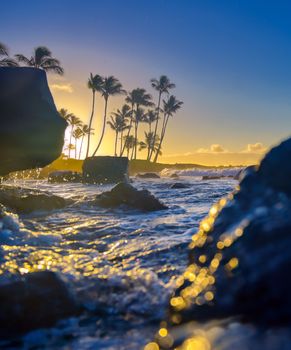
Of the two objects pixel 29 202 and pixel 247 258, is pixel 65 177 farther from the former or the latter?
pixel 247 258

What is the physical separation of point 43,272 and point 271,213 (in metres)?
1.83

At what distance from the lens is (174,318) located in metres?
1.92

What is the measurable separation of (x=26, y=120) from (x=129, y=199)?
10.0 feet

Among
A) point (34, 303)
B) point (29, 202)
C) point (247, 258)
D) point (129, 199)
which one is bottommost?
point (34, 303)

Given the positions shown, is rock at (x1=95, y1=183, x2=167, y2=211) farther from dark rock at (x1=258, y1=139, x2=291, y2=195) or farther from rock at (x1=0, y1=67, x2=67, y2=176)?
dark rock at (x1=258, y1=139, x2=291, y2=195)

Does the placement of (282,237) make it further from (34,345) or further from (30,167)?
(30,167)

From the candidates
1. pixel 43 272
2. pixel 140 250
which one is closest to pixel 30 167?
pixel 140 250

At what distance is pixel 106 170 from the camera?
2484 centimetres

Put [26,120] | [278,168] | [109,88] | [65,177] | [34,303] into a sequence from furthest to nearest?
→ [109,88]
[65,177]
[26,120]
[34,303]
[278,168]

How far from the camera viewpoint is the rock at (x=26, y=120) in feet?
25.9

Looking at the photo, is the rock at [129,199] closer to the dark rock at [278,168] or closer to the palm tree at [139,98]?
the dark rock at [278,168]

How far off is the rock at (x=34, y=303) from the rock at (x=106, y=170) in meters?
21.6

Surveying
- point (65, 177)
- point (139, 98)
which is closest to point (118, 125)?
point (139, 98)

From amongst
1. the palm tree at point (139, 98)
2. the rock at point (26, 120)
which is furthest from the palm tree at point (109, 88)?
the rock at point (26, 120)
